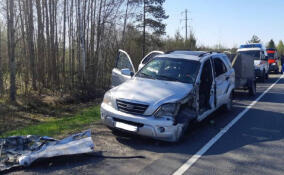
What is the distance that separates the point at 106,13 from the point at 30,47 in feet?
14.1

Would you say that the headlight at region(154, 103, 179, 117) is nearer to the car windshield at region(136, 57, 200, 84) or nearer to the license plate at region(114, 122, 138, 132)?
the license plate at region(114, 122, 138, 132)

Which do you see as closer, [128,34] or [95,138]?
[95,138]

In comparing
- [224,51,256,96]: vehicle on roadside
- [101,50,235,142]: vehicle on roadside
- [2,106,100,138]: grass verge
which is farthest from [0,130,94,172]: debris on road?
[224,51,256,96]: vehicle on roadside

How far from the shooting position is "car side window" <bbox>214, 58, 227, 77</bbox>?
7.80 m

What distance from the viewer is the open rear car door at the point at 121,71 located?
25.2 feet

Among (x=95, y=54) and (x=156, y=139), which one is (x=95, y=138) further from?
(x=95, y=54)

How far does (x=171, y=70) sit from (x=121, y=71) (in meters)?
1.44

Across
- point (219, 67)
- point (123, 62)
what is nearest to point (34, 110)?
point (123, 62)

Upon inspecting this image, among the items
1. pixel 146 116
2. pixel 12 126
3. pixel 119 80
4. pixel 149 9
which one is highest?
pixel 149 9

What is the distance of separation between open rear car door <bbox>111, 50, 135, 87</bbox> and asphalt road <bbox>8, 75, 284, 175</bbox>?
2030 mm

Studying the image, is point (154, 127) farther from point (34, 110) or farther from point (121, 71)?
point (34, 110)

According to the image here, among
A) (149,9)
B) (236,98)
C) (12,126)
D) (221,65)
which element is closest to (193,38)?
(149,9)

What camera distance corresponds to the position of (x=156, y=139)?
5508 mm

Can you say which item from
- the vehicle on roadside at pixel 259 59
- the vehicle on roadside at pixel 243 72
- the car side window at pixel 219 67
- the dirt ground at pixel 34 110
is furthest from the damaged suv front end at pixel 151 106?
the vehicle on roadside at pixel 259 59
